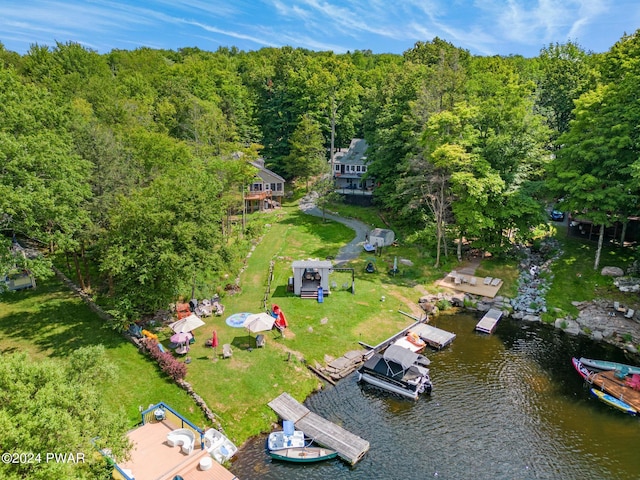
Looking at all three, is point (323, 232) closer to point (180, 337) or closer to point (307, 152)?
point (307, 152)

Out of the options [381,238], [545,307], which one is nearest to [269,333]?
[381,238]

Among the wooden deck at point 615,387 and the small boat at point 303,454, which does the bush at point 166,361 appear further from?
the wooden deck at point 615,387

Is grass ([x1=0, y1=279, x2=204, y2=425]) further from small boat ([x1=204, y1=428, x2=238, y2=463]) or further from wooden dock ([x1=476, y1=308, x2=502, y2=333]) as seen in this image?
wooden dock ([x1=476, y1=308, x2=502, y2=333])

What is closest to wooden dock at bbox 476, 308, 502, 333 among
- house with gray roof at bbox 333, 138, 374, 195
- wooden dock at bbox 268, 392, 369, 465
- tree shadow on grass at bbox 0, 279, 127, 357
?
wooden dock at bbox 268, 392, 369, 465

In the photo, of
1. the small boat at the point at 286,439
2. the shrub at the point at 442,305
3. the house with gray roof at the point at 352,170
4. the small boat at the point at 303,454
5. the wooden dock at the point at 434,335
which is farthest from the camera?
the house with gray roof at the point at 352,170

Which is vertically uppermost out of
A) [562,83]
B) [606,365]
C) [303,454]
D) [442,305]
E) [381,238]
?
[562,83]

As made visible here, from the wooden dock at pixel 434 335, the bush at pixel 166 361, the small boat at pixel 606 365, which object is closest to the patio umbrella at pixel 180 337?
the bush at pixel 166 361
